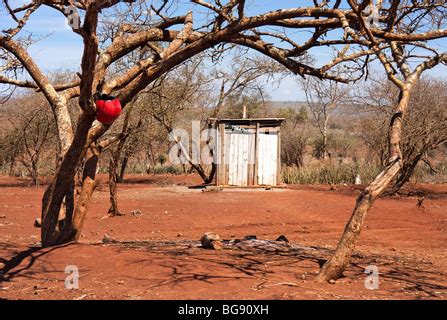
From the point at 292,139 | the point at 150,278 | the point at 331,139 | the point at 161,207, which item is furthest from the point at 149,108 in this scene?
the point at 331,139

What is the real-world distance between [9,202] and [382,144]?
12.5 metres

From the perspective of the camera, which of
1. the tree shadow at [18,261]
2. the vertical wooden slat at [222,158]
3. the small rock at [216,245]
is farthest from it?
the vertical wooden slat at [222,158]

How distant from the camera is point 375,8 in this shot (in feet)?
24.4

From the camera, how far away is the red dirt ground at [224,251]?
18.6 feet

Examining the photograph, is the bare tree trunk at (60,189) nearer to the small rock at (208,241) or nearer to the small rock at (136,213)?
the small rock at (208,241)

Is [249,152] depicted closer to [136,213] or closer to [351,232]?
[136,213]

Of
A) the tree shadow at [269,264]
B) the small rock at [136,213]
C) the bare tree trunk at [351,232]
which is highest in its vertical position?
the bare tree trunk at [351,232]

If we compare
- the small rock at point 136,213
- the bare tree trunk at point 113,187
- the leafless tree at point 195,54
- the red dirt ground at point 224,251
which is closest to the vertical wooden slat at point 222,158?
the red dirt ground at point 224,251

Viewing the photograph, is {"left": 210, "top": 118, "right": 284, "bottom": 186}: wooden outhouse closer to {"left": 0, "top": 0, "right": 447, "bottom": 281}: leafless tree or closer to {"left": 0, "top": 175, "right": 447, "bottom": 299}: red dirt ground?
{"left": 0, "top": 175, "right": 447, "bottom": 299}: red dirt ground

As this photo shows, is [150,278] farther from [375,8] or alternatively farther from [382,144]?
[382,144]

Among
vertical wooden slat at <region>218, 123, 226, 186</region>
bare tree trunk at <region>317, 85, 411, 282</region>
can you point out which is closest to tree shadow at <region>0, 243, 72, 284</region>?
bare tree trunk at <region>317, 85, 411, 282</region>

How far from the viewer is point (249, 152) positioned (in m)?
22.2

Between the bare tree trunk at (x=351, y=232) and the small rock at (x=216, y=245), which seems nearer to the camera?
the bare tree trunk at (x=351, y=232)

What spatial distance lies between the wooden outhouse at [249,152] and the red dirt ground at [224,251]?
9.11 feet
